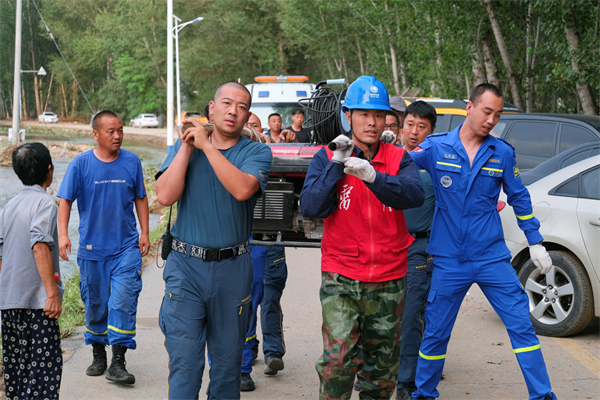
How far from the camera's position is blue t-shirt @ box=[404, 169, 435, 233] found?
502 cm

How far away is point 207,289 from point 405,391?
6.01ft

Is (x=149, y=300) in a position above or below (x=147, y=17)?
below

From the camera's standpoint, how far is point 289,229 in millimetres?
5273

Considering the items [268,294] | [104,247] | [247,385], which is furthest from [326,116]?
[247,385]

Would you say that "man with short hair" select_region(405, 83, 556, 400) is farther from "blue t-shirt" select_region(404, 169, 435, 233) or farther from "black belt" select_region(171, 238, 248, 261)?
"black belt" select_region(171, 238, 248, 261)

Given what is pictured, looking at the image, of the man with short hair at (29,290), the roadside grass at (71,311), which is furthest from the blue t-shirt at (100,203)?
the roadside grass at (71,311)

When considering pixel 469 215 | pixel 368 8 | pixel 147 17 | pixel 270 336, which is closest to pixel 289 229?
pixel 270 336

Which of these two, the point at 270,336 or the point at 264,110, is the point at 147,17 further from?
the point at 270,336

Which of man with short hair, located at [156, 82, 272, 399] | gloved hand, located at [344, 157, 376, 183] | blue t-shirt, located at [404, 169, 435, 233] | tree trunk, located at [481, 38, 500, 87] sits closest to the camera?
gloved hand, located at [344, 157, 376, 183]

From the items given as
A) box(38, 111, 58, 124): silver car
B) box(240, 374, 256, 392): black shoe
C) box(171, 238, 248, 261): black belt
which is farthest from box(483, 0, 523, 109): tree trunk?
box(38, 111, 58, 124): silver car

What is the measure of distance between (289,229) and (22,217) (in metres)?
1.89

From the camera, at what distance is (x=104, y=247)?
5500 mm

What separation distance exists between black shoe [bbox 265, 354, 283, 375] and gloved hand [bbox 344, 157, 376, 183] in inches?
90.8

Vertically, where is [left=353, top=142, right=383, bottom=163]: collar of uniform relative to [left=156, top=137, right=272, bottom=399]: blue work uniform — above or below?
above
